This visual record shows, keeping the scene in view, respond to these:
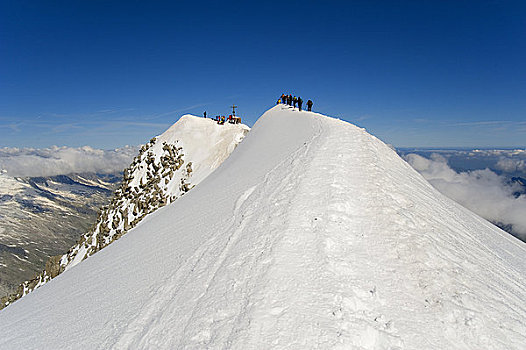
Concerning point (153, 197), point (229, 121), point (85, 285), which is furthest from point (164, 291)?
point (229, 121)

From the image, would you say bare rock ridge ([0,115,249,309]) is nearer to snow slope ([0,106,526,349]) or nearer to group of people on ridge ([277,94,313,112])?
group of people on ridge ([277,94,313,112])

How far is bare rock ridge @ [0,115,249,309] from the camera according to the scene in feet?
152

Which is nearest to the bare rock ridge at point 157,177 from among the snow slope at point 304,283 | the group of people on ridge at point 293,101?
the group of people on ridge at point 293,101

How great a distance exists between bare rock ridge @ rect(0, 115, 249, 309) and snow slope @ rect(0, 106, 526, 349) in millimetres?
36544

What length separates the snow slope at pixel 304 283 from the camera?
14.1ft

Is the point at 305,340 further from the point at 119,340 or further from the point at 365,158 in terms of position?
the point at 365,158

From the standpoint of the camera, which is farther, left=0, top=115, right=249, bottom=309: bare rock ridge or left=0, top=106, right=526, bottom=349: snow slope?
left=0, top=115, right=249, bottom=309: bare rock ridge

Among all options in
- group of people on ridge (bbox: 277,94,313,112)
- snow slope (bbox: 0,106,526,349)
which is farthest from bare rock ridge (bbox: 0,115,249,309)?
snow slope (bbox: 0,106,526,349)

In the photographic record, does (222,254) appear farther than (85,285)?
No

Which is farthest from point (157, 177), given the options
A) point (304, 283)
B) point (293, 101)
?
point (304, 283)

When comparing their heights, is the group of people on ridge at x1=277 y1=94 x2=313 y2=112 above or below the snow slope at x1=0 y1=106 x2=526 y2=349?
above

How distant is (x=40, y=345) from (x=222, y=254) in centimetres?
508

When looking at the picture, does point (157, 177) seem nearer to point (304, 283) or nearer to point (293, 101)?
point (293, 101)

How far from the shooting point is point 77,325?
685 centimetres
